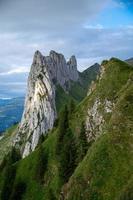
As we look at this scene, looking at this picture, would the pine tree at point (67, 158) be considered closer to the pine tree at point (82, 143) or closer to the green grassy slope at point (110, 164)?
the pine tree at point (82, 143)

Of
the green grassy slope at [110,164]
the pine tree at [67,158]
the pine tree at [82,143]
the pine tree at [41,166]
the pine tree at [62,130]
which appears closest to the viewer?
the green grassy slope at [110,164]

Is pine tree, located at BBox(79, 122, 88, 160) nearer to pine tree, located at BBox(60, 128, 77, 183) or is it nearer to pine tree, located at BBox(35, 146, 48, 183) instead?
pine tree, located at BBox(60, 128, 77, 183)

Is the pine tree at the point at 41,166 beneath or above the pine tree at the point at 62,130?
beneath

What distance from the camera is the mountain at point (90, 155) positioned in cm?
9025

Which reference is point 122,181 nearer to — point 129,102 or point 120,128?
point 120,128

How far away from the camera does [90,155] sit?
97.9 metres

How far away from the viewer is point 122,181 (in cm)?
8650

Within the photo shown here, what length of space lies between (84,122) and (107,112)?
37.3 ft

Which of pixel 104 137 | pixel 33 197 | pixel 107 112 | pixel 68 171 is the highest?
pixel 107 112

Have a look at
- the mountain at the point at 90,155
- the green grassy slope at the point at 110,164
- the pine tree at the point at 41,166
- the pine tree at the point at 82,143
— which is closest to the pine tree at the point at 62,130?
the mountain at the point at 90,155

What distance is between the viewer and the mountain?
9025cm

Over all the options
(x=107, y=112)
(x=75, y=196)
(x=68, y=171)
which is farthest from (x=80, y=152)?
(x=75, y=196)

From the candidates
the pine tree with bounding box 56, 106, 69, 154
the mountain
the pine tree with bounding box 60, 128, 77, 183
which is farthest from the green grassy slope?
the pine tree with bounding box 56, 106, 69, 154

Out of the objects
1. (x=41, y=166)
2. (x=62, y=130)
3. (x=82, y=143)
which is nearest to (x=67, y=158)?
(x=82, y=143)
